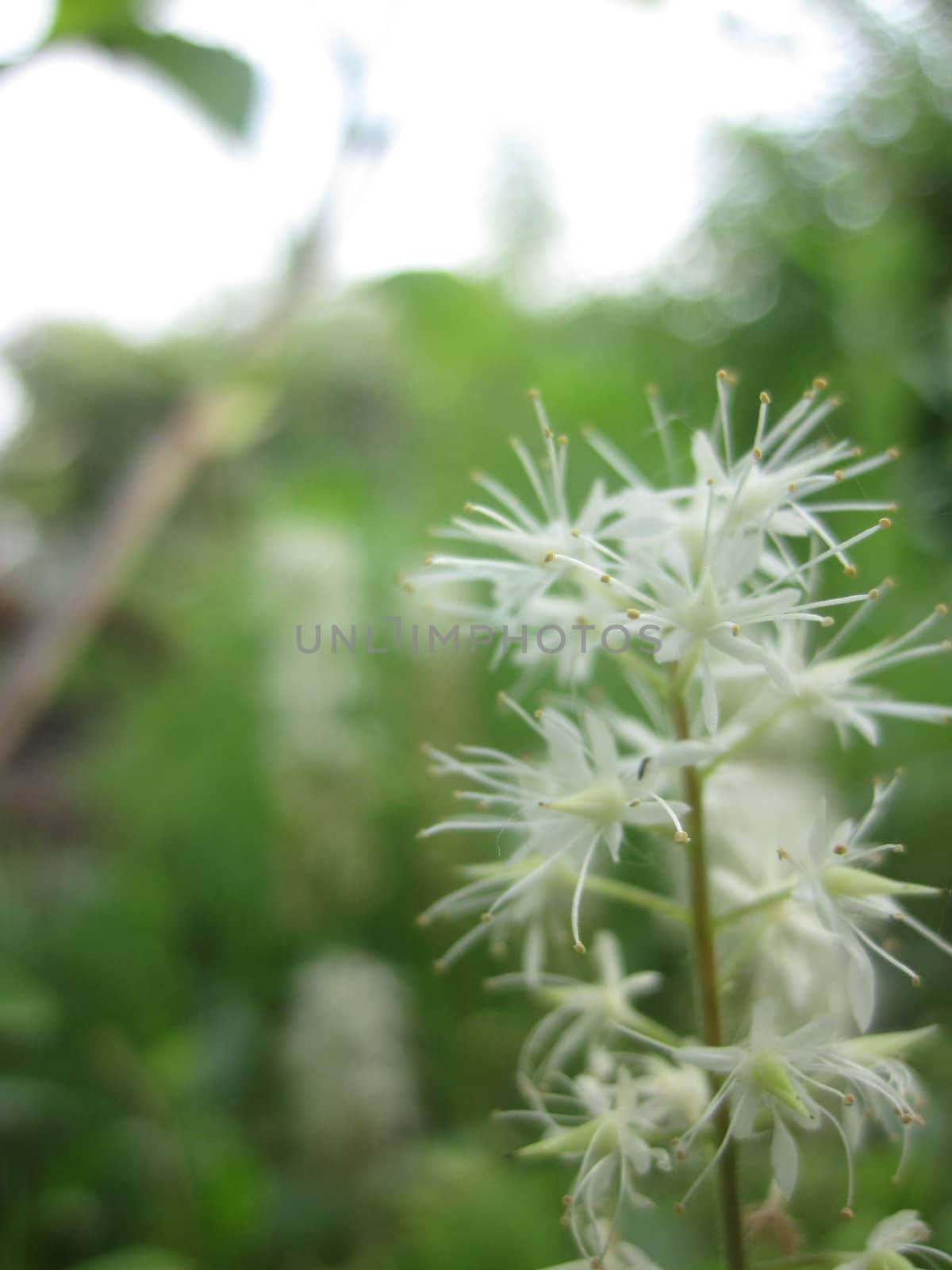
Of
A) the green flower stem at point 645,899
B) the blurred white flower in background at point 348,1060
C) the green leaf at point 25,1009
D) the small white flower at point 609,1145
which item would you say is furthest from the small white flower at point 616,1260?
the blurred white flower in background at point 348,1060

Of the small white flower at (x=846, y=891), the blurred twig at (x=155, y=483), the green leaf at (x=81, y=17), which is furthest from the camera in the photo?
the blurred twig at (x=155, y=483)

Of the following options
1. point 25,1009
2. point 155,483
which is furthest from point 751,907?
point 155,483

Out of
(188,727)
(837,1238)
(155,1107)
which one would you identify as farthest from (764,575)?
(188,727)

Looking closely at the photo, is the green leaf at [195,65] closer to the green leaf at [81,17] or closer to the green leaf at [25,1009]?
the green leaf at [81,17]

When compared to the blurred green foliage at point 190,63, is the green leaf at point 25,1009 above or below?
below

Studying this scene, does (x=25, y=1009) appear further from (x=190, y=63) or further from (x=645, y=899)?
(x=190, y=63)

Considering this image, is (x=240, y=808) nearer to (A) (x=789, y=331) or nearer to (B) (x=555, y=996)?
(A) (x=789, y=331)

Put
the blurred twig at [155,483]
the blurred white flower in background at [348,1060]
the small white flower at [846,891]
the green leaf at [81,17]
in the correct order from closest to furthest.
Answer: the small white flower at [846,891]
the green leaf at [81,17]
the blurred twig at [155,483]
the blurred white flower in background at [348,1060]
